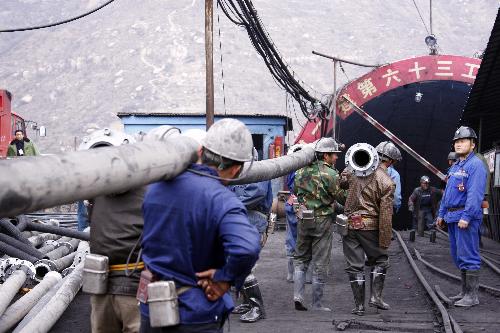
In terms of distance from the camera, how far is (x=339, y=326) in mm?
8156

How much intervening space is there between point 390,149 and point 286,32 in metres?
121

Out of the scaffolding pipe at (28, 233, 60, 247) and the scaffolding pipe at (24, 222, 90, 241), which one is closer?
the scaffolding pipe at (24, 222, 90, 241)

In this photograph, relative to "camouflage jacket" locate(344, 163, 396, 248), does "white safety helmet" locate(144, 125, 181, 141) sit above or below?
above

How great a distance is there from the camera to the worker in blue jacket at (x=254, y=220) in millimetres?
8680

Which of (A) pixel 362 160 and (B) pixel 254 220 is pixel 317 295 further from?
(A) pixel 362 160

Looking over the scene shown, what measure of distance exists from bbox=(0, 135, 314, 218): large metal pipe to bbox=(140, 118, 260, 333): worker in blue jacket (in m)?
0.13

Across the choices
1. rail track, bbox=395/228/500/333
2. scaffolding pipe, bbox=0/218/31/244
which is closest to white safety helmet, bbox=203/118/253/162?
rail track, bbox=395/228/500/333

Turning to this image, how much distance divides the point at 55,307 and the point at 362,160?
3.78 metres

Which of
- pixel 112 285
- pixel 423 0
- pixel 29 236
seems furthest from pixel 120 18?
pixel 112 285

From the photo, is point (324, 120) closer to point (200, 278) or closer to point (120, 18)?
point (200, 278)

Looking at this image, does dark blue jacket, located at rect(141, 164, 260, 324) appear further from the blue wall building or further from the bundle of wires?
the blue wall building

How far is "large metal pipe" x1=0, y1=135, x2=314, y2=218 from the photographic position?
8.50 ft

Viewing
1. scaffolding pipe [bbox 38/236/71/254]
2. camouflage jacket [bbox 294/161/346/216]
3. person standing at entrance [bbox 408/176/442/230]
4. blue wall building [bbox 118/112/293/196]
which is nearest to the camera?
camouflage jacket [bbox 294/161/346/216]

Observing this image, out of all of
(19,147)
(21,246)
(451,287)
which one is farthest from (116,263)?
(19,147)
